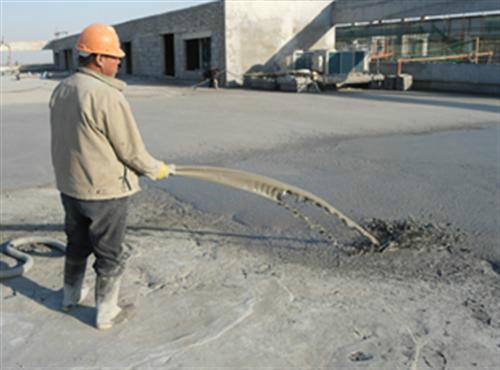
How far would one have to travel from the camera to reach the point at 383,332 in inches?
139

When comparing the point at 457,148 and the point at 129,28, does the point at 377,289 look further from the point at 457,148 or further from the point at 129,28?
the point at 129,28

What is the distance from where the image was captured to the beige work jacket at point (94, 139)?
321 centimetres

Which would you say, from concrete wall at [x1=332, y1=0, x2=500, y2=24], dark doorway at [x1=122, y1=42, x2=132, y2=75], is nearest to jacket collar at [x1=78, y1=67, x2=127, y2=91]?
concrete wall at [x1=332, y1=0, x2=500, y2=24]

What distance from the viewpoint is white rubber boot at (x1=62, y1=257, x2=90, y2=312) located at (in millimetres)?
3781

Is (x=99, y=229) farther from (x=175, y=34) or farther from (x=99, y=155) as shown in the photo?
(x=175, y=34)

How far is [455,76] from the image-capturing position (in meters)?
23.7

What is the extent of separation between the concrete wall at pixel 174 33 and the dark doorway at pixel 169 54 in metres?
0.41

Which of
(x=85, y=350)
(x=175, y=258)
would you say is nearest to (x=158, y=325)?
(x=85, y=350)

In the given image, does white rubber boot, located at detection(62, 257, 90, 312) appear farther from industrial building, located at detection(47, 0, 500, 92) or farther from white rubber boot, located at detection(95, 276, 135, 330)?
industrial building, located at detection(47, 0, 500, 92)

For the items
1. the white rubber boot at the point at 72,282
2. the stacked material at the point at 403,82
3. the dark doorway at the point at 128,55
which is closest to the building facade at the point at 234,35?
the dark doorway at the point at 128,55

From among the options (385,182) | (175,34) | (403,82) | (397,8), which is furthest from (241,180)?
(175,34)

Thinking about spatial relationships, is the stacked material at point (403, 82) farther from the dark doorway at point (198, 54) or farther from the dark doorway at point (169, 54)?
the dark doorway at point (169, 54)

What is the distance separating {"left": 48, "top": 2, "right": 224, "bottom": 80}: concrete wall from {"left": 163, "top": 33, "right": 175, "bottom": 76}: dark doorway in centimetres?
41

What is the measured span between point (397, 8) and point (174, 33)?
14.5 metres
